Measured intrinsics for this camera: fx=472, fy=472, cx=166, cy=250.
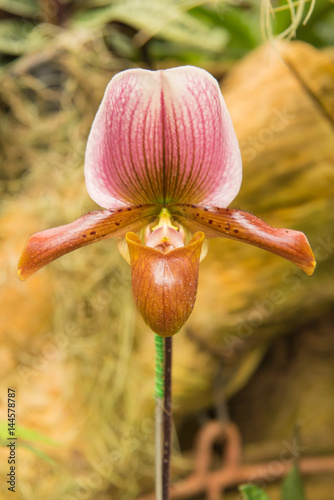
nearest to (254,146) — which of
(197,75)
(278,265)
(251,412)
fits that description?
(278,265)

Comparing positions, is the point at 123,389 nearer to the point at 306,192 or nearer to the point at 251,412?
the point at 251,412

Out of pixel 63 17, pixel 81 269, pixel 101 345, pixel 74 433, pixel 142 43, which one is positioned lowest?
pixel 74 433

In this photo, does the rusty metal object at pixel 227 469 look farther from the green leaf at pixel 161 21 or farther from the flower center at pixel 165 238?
the green leaf at pixel 161 21

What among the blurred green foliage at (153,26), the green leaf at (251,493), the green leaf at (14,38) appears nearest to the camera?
the green leaf at (251,493)

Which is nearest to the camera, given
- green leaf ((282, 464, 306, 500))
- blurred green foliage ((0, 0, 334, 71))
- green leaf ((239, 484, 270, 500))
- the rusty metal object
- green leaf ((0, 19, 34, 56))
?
green leaf ((239, 484, 270, 500))

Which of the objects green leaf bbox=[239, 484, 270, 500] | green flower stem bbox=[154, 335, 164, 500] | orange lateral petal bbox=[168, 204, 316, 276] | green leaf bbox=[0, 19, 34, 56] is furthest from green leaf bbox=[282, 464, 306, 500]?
green leaf bbox=[0, 19, 34, 56]

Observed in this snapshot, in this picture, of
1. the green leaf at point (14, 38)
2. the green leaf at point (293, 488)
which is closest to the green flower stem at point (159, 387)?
the green leaf at point (293, 488)

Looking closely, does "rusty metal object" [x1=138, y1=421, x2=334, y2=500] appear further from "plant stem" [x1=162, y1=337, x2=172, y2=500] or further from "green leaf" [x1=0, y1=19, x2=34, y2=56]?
"green leaf" [x1=0, y1=19, x2=34, y2=56]

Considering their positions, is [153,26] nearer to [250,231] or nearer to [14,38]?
[14,38]
